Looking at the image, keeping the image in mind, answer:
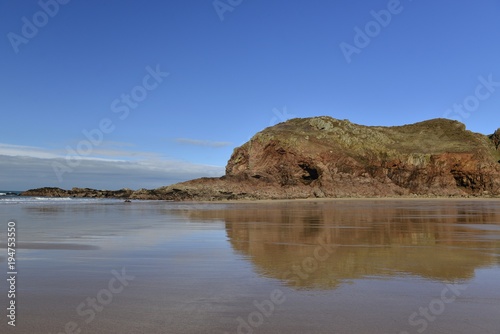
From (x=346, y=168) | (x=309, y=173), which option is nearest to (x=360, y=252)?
(x=309, y=173)

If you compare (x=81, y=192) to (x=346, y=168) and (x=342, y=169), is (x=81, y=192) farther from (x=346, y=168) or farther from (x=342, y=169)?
(x=346, y=168)

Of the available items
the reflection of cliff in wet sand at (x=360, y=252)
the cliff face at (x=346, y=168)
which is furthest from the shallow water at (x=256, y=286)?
the cliff face at (x=346, y=168)

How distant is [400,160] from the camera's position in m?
78.9

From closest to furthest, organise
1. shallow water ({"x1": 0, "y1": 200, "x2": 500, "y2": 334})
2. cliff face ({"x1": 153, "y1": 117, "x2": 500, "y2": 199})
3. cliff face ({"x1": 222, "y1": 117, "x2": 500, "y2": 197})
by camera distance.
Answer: shallow water ({"x1": 0, "y1": 200, "x2": 500, "y2": 334}) → cliff face ({"x1": 153, "y1": 117, "x2": 500, "y2": 199}) → cliff face ({"x1": 222, "y1": 117, "x2": 500, "y2": 197})

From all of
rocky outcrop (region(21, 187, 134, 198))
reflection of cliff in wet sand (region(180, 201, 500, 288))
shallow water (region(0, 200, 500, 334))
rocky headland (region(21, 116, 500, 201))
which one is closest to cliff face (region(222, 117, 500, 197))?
rocky headland (region(21, 116, 500, 201))

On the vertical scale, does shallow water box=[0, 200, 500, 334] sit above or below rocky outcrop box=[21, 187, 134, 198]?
below

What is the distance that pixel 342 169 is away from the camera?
7525cm

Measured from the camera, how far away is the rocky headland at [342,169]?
70.6 metres

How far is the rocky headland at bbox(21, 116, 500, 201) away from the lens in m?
70.6

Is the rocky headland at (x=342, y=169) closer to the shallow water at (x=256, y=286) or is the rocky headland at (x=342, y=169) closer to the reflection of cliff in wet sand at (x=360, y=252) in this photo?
the reflection of cliff in wet sand at (x=360, y=252)

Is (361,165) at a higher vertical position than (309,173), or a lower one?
higher

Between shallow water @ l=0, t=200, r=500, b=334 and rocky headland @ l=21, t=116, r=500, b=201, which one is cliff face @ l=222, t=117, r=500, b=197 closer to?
rocky headland @ l=21, t=116, r=500, b=201

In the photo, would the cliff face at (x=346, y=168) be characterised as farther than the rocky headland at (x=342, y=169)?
Yes

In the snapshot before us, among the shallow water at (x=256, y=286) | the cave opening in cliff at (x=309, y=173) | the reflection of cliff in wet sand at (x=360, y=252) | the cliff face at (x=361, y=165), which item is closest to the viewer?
the shallow water at (x=256, y=286)
